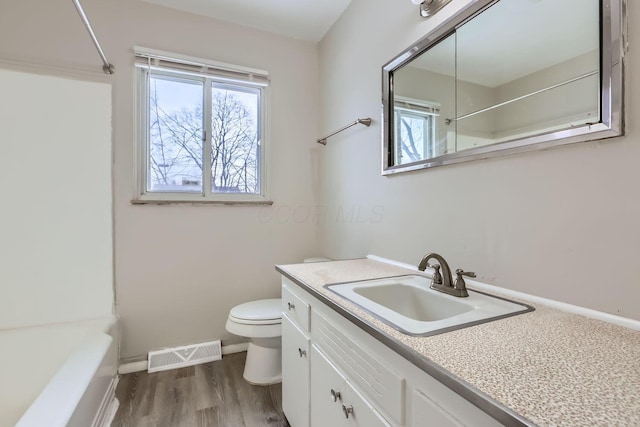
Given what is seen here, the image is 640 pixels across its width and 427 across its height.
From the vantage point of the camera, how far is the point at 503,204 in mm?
1041

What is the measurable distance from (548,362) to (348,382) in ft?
1.79

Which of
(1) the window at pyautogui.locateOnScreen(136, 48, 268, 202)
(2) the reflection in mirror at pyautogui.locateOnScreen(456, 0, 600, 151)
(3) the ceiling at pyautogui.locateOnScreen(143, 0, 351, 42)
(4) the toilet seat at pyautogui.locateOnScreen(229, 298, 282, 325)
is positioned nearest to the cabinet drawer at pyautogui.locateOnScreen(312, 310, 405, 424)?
(4) the toilet seat at pyautogui.locateOnScreen(229, 298, 282, 325)

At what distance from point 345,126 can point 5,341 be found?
2406 mm

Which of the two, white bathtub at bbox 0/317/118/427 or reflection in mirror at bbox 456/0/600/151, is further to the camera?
white bathtub at bbox 0/317/118/427

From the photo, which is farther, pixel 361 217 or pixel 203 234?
pixel 203 234

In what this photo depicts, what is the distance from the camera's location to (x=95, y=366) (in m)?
1.33

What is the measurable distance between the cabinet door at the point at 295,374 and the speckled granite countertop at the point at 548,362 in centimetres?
50

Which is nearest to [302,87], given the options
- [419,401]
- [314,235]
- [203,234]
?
[314,235]

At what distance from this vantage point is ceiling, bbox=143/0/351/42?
6.63 ft

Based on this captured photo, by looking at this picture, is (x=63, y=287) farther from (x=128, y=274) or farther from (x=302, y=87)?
(x=302, y=87)

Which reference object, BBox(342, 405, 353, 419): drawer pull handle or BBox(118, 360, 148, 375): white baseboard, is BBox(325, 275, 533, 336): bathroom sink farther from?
BBox(118, 360, 148, 375): white baseboard

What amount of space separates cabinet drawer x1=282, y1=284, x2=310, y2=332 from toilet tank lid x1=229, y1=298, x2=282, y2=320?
1.27 ft

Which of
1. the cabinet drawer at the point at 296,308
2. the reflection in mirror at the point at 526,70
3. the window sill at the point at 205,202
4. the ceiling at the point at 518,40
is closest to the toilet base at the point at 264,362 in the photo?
the cabinet drawer at the point at 296,308

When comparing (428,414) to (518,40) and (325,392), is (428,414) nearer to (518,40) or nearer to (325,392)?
(325,392)
